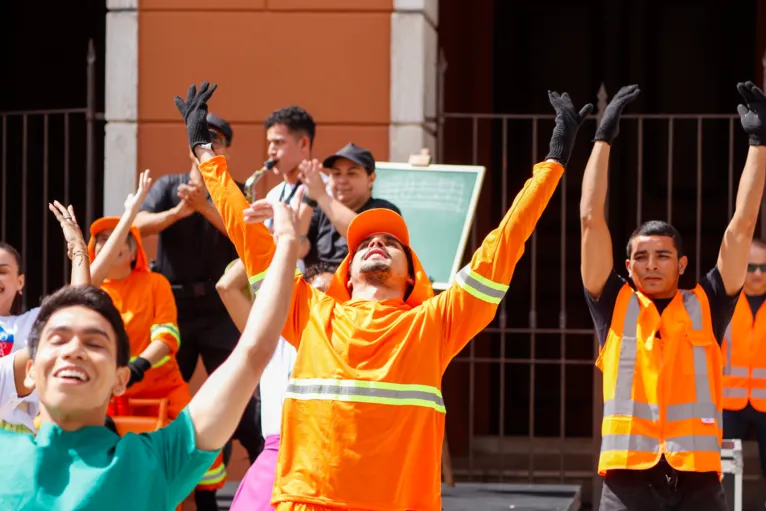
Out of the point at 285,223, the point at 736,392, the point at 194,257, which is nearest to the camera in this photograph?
the point at 285,223

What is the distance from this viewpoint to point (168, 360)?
705 centimetres

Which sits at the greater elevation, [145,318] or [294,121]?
[294,121]

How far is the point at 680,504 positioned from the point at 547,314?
511 centimetres

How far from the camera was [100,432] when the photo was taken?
3.14 metres

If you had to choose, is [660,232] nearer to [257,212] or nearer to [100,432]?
[257,212]

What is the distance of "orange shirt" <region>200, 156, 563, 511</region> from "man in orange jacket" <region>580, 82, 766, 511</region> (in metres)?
0.98

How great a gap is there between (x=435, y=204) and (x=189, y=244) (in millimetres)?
1398

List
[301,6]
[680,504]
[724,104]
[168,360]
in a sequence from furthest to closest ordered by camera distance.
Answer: [724,104] < [301,6] < [168,360] < [680,504]

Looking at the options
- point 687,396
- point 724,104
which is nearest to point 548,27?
point 724,104

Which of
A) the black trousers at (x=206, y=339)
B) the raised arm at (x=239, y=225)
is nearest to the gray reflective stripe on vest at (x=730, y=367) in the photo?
the black trousers at (x=206, y=339)

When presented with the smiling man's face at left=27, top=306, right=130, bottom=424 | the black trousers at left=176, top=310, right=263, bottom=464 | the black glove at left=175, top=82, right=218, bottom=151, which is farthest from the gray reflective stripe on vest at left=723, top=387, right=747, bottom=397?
the smiling man's face at left=27, top=306, right=130, bottom=424

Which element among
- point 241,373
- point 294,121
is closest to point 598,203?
point 294,121

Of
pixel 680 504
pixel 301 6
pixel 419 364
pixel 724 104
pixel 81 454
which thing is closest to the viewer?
pixel 81 454

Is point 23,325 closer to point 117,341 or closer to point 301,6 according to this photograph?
point 117,341
